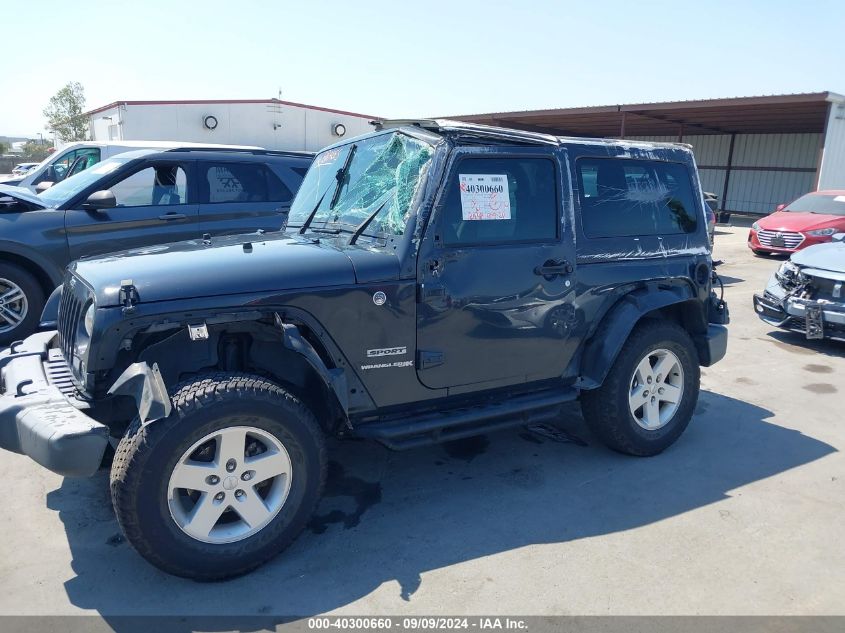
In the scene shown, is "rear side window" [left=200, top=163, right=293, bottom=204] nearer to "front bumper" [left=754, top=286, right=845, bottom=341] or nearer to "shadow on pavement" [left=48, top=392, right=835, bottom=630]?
"shadow on pavement" [left=48, top=392, right=835, bottom=630]

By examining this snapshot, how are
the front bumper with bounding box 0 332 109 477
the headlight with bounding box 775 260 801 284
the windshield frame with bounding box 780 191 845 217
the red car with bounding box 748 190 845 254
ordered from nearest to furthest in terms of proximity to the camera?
the front bumper with bounding box 0 332 109 477 → the headlight with bounding box 775 260 801 284 → the red car with bounding box 748 190 845 254 → the windshield frame with bounding box 780 191 845 217

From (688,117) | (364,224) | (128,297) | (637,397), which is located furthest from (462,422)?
(688,117)

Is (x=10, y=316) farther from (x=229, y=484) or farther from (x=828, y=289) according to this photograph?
(x=828, y=289)

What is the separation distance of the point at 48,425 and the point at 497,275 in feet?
7.55

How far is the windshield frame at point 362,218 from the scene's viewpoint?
11.2 ft

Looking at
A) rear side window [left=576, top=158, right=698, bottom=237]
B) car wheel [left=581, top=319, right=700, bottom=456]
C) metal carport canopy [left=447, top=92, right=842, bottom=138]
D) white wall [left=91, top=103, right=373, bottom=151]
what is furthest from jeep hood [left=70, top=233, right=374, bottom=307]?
white wall [left=91, top=103, right=373, bottom=151]

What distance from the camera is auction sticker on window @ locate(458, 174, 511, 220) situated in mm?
3520

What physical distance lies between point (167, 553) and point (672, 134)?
30.0m

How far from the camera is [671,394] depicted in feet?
14.6

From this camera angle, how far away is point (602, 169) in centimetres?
414

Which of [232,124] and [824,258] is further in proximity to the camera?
[232,124]

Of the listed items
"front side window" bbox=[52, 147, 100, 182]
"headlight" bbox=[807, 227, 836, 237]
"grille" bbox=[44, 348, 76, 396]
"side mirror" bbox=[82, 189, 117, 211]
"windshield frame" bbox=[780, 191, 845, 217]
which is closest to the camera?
"grille" bbox=[44, 348, 76, 396]

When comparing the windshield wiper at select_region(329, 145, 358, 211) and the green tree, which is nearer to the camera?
the windshield wiper at select_region(329, 145, 358, 211)

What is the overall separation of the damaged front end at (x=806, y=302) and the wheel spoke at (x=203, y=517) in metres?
6.41
